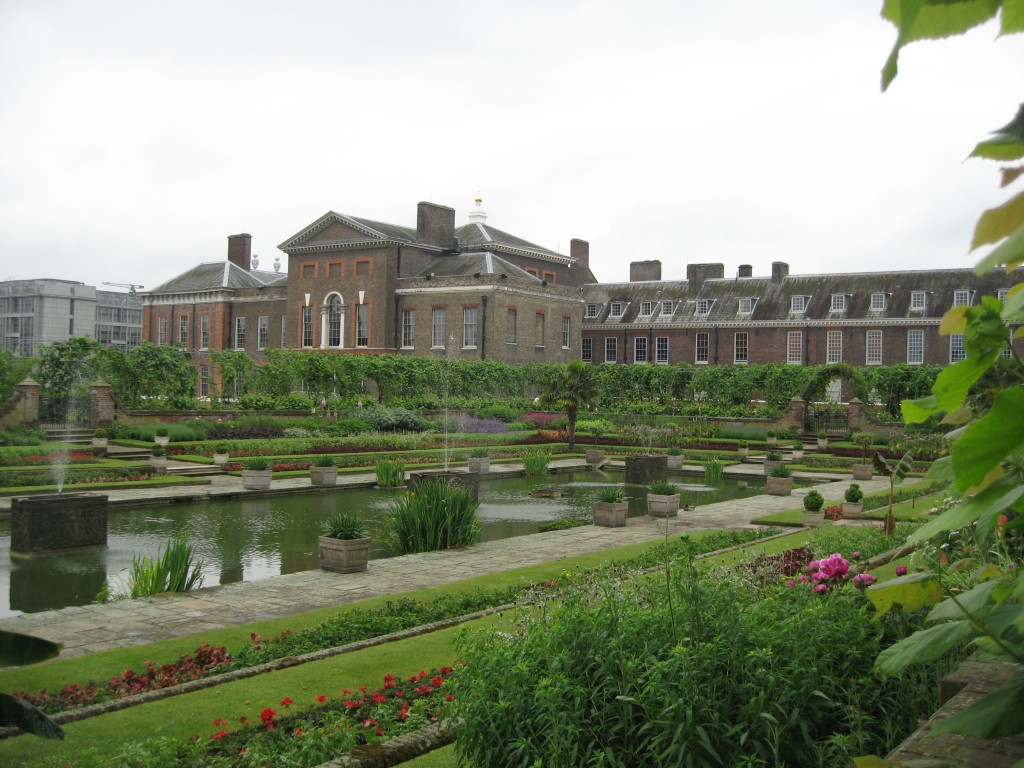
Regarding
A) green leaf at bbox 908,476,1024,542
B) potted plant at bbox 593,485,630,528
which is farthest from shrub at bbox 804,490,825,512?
green leaf at bbox 908,476,1024,542

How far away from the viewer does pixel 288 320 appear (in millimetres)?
54375

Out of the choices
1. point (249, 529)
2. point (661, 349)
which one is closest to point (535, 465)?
point (249, 529)

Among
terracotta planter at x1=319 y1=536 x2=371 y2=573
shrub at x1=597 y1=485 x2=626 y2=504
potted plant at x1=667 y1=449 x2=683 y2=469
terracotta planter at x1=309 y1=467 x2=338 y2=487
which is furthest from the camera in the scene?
potted plant at x1=667 y1=449 x2=683 y2=469

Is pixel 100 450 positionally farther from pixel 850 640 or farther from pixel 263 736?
pixel 850 640

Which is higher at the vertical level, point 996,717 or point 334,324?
point 334,324

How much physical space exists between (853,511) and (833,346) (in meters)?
36.0

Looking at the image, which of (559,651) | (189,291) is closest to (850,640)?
(559,651)

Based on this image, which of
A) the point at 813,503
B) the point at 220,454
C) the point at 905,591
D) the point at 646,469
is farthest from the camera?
the point at 220,454

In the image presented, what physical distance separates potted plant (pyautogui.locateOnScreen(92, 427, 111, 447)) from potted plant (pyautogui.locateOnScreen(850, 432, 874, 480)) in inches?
900

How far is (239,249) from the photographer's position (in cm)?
6275

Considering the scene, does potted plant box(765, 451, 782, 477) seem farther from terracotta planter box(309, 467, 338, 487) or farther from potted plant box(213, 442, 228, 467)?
potted plant box(213, 442, 228, 467)

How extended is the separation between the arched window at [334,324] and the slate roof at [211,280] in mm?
7487

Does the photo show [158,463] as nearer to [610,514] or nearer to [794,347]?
[610,514]

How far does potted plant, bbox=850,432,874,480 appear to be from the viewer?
89.1 feet
